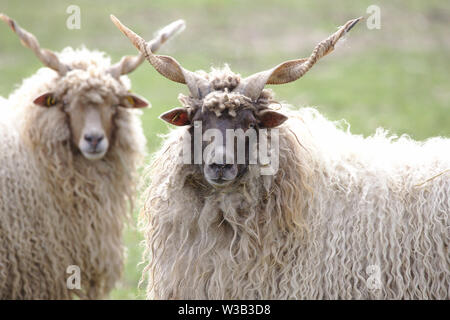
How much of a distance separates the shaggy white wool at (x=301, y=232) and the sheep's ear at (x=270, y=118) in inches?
6.8

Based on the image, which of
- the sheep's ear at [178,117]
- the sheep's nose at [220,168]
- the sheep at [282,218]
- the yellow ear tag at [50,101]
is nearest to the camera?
the sheep's nose at [220,168]

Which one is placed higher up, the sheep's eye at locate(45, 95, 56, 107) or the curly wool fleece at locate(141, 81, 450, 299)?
the sheep's eye at locate(45, 95, 56, 107)

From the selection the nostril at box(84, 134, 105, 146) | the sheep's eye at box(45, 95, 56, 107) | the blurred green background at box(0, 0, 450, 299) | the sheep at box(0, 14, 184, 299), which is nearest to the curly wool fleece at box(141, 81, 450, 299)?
the nostril at box(84, 134, 105, 146)

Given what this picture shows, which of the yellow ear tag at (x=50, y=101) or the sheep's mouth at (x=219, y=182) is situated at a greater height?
the yellow ear tag at (x=50, y=101)

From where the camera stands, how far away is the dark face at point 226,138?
3.77 metres

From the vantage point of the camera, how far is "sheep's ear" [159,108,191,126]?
160 inches

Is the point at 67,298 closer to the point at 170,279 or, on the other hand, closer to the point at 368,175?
the point at 170,279

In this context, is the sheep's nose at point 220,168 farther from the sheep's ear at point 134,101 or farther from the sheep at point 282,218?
the sheep's ear at point 134,101

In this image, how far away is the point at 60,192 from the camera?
548 cm

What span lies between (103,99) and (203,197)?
199 cm

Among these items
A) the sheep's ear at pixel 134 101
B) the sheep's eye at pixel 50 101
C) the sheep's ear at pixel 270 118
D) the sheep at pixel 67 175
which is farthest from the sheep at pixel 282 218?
the sheep's eye at pixel 50 101

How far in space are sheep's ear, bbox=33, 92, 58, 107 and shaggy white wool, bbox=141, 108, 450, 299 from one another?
6.04 ft

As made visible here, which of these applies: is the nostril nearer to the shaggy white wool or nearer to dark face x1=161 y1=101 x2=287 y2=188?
the shaggy white wool
